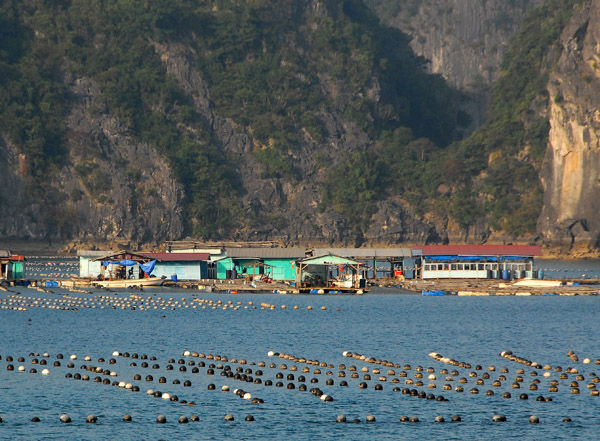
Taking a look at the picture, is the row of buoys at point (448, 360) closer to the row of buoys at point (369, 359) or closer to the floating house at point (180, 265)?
the row of buoys at point (369, 359)

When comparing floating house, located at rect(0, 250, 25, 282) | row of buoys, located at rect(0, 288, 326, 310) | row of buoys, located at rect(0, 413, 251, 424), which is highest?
floating house, located at rect(0, 250, 25, 282)

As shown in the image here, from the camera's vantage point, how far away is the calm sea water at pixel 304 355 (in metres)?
37.8

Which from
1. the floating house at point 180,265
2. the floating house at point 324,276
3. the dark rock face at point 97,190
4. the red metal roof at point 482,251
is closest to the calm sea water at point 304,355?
the floating house at point 324,276

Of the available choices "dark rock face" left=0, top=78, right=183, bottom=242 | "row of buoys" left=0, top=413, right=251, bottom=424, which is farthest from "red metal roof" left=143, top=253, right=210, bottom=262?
"dark rock face" left=0, top=78, right=183, bottom=242

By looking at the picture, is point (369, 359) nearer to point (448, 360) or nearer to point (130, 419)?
point (448, 360)

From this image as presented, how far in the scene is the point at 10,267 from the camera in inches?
4198

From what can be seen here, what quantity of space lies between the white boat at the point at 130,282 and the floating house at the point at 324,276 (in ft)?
44.7

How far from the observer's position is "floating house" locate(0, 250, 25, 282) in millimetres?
105000

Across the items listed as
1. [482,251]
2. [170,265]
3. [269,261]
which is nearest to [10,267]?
[170,265]

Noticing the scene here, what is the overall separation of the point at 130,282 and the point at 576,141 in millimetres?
108188

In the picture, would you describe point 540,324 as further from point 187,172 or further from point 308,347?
point 187,172

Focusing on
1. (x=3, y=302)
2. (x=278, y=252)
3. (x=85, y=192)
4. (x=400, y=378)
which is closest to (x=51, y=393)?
(x=400, y=378)

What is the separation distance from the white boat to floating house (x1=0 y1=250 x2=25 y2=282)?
9179mm

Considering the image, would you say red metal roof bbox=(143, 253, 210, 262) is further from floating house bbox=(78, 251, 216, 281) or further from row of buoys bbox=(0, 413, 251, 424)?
row of buoys bbox=(0, 413, 251, 424)
